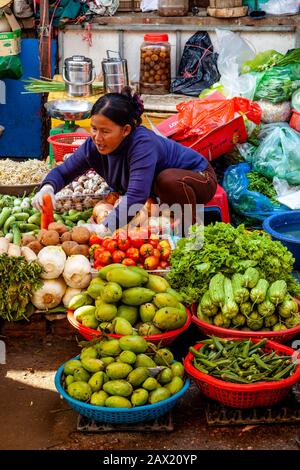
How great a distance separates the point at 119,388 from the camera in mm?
3217

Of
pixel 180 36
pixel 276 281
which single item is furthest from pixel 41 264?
pixel 180 36

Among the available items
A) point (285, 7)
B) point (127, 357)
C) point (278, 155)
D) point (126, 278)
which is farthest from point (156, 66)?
point (127, 357)

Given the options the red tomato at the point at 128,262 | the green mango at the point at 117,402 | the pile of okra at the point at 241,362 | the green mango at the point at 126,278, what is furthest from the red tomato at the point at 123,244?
the green mango at the point at 117,402

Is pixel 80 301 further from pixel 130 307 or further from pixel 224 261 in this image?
pixel 224 261

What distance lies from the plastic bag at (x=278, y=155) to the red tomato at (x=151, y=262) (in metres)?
2.28

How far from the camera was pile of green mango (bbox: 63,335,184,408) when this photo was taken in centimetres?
324

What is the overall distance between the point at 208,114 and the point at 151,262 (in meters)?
2.30

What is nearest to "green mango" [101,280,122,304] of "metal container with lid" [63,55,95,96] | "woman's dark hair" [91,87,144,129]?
"woman's dark hair" [91,87,144,129]

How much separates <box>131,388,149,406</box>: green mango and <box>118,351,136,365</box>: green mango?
0.48ft

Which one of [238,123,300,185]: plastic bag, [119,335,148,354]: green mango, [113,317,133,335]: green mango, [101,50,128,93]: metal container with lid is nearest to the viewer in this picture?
[119,335,148,354]: green mango

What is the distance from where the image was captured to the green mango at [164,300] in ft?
12.4

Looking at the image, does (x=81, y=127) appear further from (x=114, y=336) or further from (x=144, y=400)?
(x=144, y=400)

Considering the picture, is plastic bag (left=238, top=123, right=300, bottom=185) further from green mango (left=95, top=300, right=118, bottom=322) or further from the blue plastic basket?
the blue plastic basket
